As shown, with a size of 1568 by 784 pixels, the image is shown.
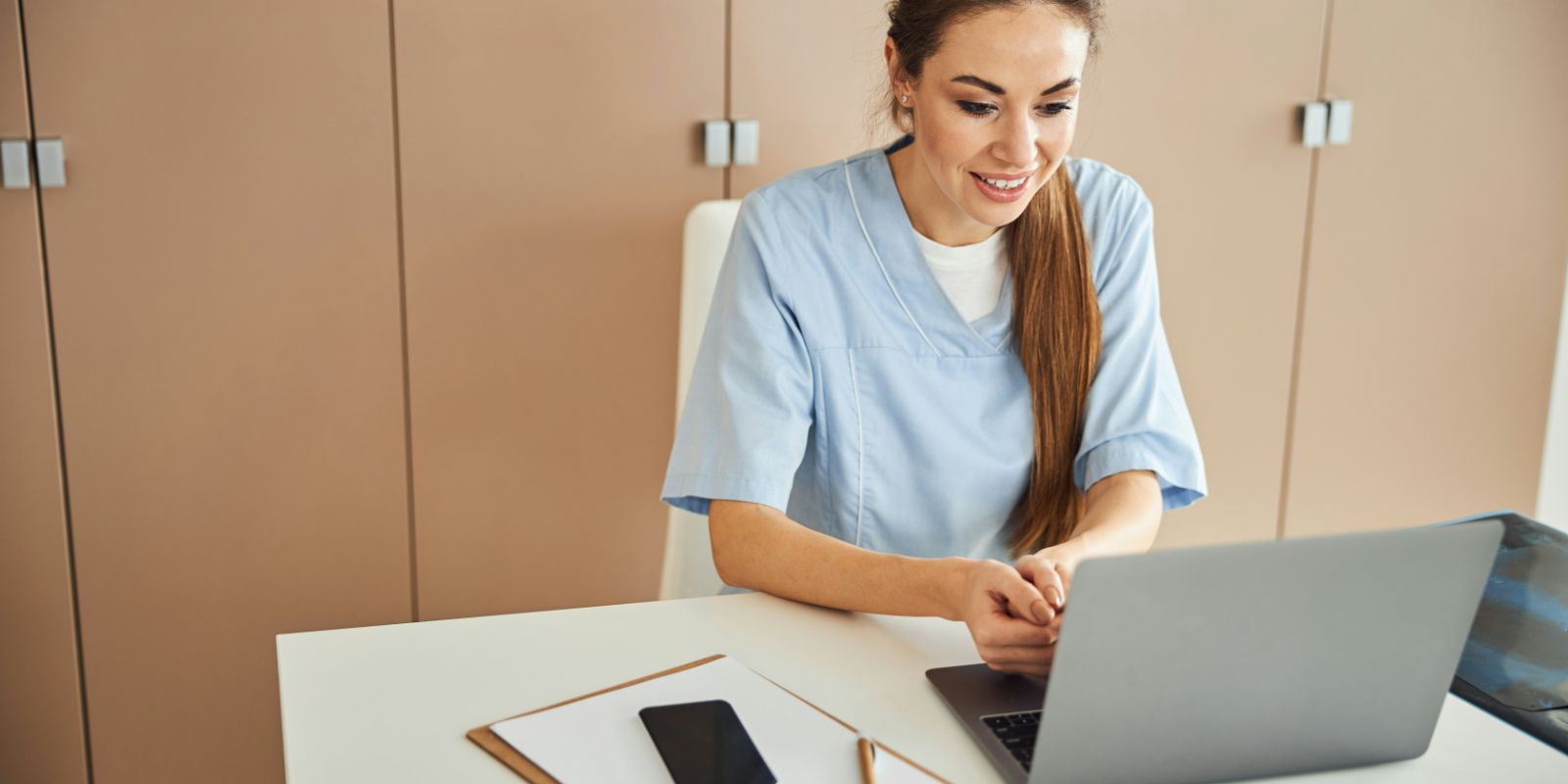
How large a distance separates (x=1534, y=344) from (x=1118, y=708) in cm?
184

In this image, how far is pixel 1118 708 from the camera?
0.75 metres

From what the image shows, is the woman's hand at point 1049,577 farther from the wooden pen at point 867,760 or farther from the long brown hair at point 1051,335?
the long brown hair at point 1051,335

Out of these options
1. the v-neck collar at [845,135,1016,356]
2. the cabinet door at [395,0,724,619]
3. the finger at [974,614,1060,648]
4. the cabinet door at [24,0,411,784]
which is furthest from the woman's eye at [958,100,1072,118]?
the cabinet door at [24,0,411,784]

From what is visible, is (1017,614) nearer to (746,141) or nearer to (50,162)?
(746,141)

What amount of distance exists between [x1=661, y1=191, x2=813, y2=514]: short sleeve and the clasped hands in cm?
29

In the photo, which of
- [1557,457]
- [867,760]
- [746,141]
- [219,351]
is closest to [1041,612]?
[867,760]

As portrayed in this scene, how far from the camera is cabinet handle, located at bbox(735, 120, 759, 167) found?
180 centimetres

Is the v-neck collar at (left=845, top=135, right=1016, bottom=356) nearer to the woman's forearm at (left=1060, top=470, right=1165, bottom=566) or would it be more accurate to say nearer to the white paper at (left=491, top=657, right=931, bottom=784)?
the woman's forearm at (left=1060, top=470, right=1165, bottom=566)

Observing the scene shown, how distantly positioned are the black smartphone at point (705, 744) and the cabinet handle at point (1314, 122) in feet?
5.12

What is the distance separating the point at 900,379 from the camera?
4.32 feet

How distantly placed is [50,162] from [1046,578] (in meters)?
1.33

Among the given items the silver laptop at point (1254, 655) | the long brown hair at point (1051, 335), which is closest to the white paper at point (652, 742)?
the silver laptop at point (1254, 655)

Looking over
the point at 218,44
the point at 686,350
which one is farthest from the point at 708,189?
the point at 218,44

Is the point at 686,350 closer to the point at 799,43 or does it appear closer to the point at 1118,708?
the point at 799,43
